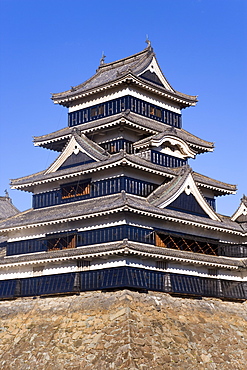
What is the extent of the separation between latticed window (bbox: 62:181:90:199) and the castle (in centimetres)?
8

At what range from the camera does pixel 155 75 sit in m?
50.1

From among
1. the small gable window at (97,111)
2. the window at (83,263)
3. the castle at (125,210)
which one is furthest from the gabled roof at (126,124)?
the window at (83,263)

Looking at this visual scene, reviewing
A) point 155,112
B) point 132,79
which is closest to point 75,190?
point 132,79

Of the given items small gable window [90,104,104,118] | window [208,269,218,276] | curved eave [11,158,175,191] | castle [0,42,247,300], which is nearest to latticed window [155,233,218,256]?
castle [0,42,247,300]

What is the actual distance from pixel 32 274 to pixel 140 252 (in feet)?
34.0

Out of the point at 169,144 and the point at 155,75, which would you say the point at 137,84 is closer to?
the point at 155,75

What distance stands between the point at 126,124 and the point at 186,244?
34.7ft

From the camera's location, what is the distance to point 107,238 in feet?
125

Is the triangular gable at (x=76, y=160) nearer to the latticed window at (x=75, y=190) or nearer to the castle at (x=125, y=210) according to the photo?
the castle at (x=125, y=210)

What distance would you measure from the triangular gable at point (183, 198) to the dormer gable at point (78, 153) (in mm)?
5517

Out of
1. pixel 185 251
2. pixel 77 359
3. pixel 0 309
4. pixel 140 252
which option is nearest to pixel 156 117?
pixel 185 251

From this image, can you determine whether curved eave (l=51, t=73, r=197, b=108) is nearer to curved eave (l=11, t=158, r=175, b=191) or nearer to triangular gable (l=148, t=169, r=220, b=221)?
curved eave (l=11, t=158, r=175, b=191)

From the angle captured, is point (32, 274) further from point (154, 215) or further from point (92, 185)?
point (154, 215)

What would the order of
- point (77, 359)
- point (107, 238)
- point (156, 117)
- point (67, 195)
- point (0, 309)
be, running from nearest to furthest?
point (77, 359)
point (107, 238)
point (0, 309)
point (67, 195)
point (156, 117)
